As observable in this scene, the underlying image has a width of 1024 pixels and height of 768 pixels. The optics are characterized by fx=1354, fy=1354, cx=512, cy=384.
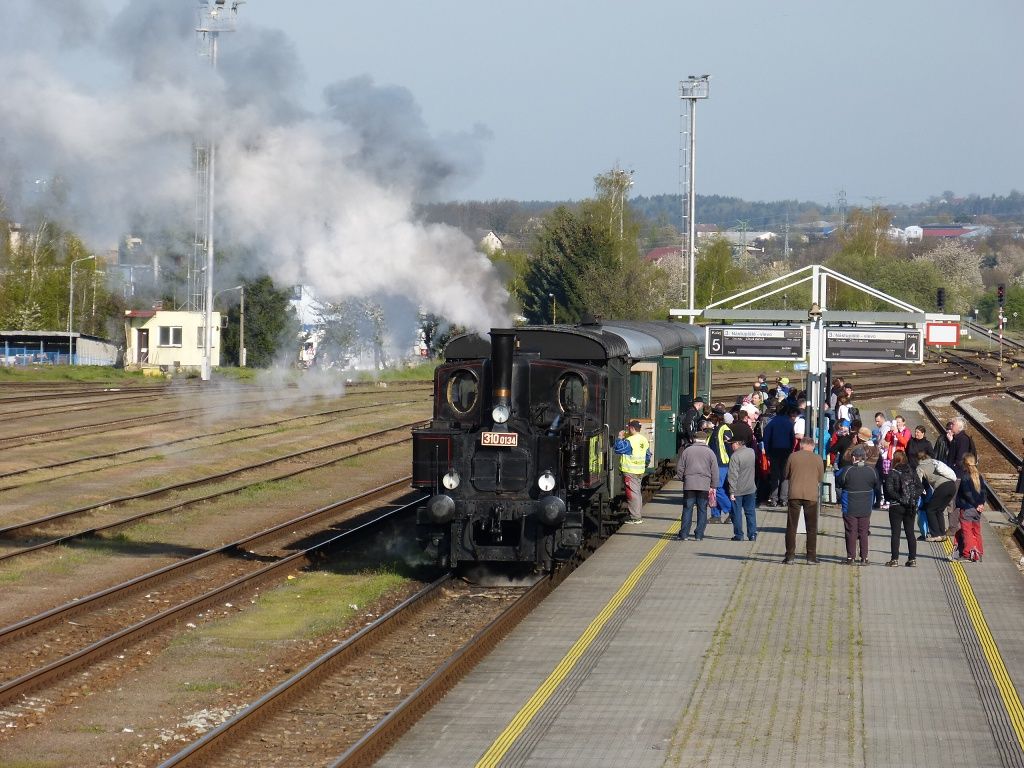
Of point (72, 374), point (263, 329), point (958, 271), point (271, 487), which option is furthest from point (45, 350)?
point (958, 271)

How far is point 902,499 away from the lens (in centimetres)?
1645

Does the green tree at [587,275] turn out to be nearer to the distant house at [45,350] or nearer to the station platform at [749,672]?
the distant house at [45,350]

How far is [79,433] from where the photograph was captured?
114 ft

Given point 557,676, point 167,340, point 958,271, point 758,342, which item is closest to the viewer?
point 557,676

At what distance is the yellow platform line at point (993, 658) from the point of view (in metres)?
10.3

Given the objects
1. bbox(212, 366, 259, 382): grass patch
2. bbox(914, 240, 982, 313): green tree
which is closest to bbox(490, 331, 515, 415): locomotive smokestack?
bbox(212, 366, 259, 382): grass patch

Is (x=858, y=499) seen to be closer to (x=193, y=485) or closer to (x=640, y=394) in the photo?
(x=640, y=394)

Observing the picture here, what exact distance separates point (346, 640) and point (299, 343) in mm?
27804

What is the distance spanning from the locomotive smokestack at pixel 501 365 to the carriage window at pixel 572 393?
79 cm

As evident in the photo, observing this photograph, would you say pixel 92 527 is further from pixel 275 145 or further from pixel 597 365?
pixel 597 365

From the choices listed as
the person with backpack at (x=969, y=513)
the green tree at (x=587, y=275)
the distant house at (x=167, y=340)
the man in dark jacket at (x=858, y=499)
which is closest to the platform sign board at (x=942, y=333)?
the person with backpack at (x=969, y=513)

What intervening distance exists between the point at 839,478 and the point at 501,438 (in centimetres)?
665

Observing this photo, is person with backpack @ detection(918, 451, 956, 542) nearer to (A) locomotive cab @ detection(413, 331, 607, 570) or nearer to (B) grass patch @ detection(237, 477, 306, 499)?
(A) locomotive cab @ detection(413, 331, 607, 570)

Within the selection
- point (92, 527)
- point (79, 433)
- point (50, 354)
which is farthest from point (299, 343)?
point (50, 354)
